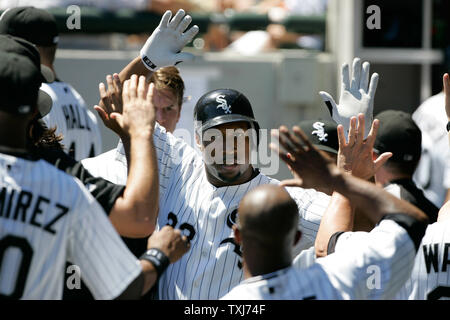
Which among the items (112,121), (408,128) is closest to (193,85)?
(408,128)

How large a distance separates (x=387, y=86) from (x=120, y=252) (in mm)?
5465

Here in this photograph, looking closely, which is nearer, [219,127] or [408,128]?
[219,127]

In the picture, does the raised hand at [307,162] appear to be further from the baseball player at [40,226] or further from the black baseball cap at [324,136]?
the black baseball cap at [324,136]

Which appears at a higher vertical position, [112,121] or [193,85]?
[112,121]

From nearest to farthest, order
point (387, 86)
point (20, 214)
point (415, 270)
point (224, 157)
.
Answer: point (20, 214)
point (415, 270)
point (224, 157)
point (387, 86)

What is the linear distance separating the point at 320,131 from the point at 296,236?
1548 millimetres

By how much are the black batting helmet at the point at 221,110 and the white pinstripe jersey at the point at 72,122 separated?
4.08 feet

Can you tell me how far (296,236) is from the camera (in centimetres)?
256

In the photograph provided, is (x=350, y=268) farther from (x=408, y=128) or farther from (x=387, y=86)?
(x=387, y=86)

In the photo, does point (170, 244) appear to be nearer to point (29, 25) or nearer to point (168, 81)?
point (168, 81)

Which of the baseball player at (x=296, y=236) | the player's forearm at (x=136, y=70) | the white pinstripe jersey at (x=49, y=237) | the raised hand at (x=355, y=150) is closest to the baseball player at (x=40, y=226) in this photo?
the white pinstripe jersey at (x=49, y=237)

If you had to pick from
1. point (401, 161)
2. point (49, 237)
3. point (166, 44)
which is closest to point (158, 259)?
point (49, 237)

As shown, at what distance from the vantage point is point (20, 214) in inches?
92.4
